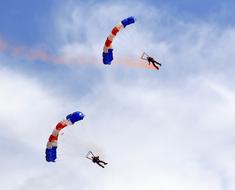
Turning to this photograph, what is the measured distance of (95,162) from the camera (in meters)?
177

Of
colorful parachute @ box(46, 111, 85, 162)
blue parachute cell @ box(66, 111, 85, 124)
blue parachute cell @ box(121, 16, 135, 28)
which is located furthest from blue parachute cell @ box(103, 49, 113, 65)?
colorful parachute @ box(46, 111, 85, 162)

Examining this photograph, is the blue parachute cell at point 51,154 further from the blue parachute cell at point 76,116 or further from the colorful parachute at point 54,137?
the blue parachute cell at point 76,116

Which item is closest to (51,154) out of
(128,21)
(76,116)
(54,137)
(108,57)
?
(54,137)

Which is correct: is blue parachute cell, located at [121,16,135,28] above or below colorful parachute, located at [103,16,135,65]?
above

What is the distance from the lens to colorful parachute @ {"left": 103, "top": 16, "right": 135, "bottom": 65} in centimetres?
17538

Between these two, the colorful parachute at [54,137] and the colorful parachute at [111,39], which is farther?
the colorful parachute at [111,39]

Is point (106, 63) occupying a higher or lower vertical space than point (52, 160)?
higher

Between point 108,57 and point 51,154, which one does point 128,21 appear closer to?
point 108,57

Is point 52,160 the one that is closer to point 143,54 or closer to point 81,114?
point 81,114

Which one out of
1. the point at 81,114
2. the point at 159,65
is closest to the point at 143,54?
the point at 159,65

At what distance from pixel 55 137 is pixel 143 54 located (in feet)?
61.7

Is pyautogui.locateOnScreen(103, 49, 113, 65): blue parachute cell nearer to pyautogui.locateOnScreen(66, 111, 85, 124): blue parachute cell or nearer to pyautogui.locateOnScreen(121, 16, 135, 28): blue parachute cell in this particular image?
pyautogui.locateOnScreen(121, 16, 135, 28): blue parachute cell

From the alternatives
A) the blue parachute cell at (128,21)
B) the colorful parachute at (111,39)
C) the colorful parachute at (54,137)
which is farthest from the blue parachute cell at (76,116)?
the blue parachute cell at (128,21)

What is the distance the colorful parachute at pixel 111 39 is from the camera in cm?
17538
